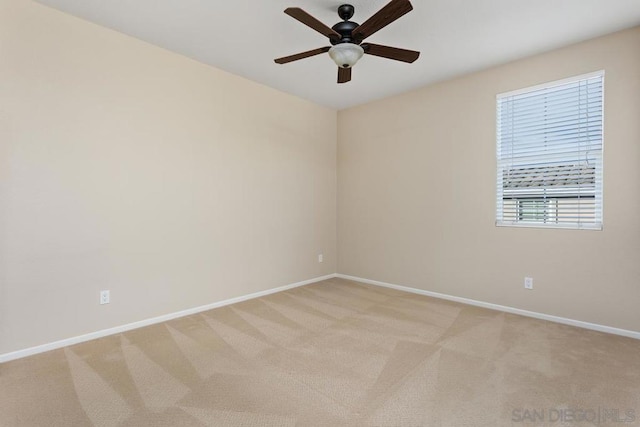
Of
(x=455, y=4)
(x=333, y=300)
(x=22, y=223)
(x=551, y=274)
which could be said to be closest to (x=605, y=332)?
(x=551, y=274)

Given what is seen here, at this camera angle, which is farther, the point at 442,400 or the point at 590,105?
the point at 590,105

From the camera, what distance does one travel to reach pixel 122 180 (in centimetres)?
290

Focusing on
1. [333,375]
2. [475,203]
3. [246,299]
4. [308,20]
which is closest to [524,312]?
[475,203]

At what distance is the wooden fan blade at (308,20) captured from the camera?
194 cm

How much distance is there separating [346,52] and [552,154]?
233 cm

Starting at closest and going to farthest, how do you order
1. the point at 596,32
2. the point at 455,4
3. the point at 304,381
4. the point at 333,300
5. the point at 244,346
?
the point at 304,381 → the point at 455,4 → the point at 244,346 → the point at 596,32 → the point at 333,300

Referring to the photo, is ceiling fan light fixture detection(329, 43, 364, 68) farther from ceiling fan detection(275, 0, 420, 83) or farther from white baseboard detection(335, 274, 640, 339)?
white baseboard detection(335, 274, 640, 339)

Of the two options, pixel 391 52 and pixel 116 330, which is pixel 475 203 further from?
pixel 116 330

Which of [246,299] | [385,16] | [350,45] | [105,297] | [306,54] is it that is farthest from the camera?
[246,299]

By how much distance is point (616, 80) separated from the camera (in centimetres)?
282

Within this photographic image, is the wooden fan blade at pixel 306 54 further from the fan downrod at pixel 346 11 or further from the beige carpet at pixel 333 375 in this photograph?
the beige carpet at pixel 333 375

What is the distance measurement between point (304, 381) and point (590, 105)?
3.43 m

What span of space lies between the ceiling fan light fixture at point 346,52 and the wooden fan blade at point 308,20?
0.24ft

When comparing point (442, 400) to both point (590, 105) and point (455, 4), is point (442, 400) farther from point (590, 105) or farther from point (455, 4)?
point (590, 105)
